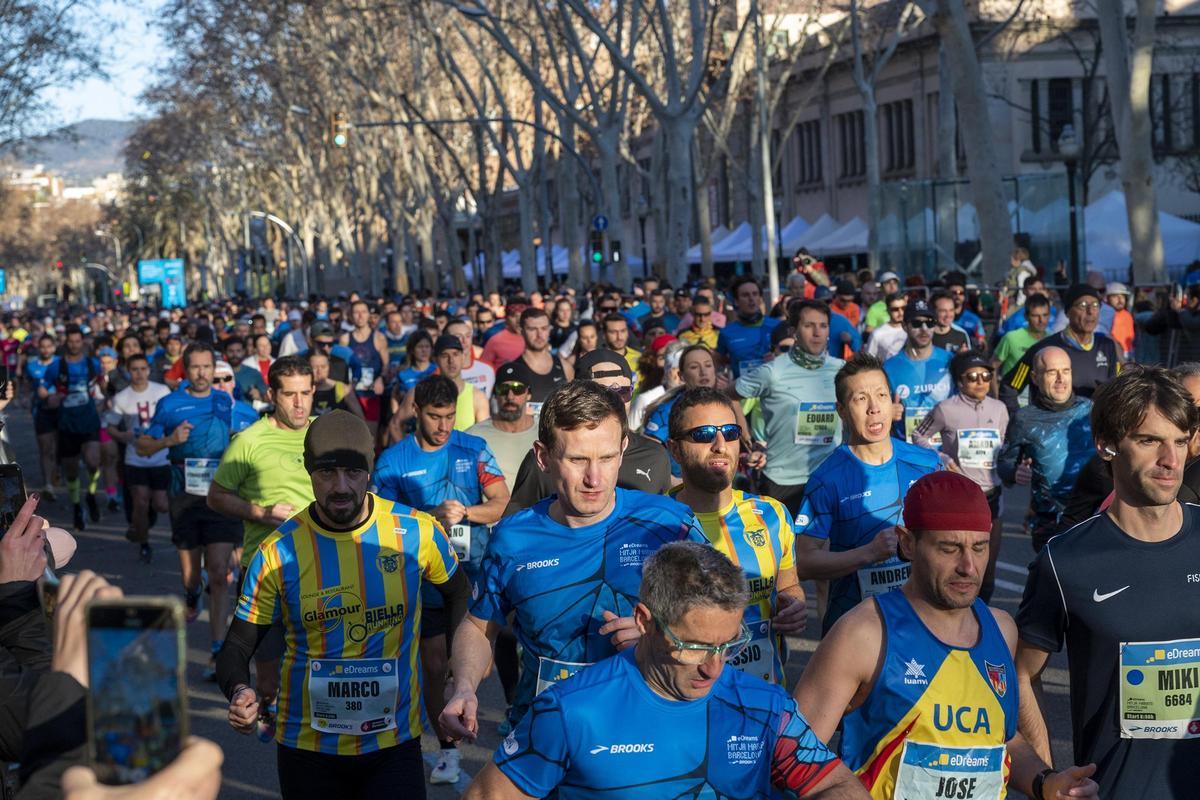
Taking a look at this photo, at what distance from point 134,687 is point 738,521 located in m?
3.75

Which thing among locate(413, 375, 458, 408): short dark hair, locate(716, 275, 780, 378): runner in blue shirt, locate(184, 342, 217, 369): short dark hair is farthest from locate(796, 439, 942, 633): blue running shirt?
locate(716, 275, 780, 378): runner in blue shirt

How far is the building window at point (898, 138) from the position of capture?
178 ft

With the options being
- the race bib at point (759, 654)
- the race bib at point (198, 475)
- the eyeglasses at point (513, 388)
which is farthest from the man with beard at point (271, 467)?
the race bib at point (759, 654)

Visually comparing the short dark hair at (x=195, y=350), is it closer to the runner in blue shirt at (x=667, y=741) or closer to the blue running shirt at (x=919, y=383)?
the blue running shirt at (x=919, y=383)

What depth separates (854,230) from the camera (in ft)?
160

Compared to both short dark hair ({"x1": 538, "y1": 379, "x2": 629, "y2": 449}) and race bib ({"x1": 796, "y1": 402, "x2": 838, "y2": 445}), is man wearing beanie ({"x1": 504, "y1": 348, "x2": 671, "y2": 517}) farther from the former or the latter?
race bib ({"x1": 796, "y1": 402, "x2": 838, "y2": 445})

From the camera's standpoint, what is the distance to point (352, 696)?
212 inches

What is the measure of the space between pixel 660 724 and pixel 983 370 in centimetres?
601

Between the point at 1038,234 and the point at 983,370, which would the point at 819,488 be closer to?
the point at 983,370

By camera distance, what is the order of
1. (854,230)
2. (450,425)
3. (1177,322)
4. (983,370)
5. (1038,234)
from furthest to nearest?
(854,230), (1038,234), (1177,322), (983,370), (450,425)

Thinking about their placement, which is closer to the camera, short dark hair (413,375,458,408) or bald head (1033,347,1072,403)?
short dark hair (413,375,458,408)

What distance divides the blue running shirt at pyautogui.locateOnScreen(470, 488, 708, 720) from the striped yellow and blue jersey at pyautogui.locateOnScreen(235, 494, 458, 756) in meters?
0.91

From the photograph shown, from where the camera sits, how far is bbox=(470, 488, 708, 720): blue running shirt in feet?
14.6

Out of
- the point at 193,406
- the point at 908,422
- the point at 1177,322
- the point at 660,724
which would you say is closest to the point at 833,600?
the point at 660,724
